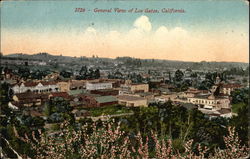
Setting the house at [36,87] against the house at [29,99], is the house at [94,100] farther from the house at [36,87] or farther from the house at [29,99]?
the house at [29,99]

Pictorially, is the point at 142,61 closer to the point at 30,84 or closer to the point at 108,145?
the point at 108,145

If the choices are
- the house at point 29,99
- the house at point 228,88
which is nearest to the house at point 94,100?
the house at point 29,99

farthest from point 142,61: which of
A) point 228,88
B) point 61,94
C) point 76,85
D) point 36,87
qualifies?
point 36,87

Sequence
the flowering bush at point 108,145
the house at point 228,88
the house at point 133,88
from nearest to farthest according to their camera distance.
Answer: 1. the flowering bush at point 108,145
2. the house at point 133,88
3. the house at point 228,88

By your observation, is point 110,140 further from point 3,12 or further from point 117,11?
point 3,12

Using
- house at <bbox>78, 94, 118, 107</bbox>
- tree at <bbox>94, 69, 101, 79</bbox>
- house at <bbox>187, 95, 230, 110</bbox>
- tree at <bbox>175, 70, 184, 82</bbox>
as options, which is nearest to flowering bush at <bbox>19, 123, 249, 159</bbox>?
house at <bbox>78, 94, 118, 107</bbox>

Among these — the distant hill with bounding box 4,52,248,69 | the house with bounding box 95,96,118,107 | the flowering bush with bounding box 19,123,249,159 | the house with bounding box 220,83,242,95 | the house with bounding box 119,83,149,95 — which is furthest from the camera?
the house with bounding box 220,83,242,95

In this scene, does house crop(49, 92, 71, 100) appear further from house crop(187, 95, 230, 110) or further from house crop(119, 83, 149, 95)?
house crop(187, 95, 230, 110)

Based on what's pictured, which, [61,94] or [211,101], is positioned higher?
[61,94]
